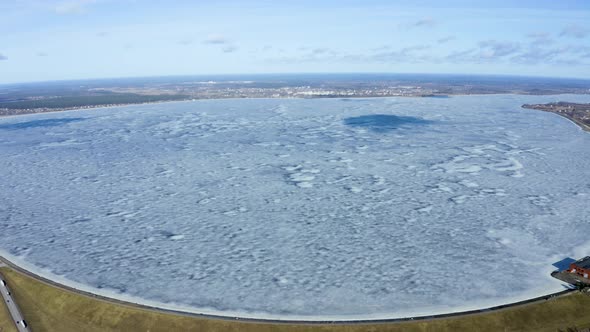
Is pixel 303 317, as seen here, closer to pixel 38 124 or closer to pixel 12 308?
pixel 12 308

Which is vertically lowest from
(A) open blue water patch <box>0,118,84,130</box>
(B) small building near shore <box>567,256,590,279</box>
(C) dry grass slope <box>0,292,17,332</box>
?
(C) dry grass slope <box>0,292,17,332</box>

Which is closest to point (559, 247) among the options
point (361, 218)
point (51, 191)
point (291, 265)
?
point (361, 218)

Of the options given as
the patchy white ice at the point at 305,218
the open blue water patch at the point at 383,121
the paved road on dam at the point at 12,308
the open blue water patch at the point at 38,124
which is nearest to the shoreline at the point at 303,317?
the patchy white ice at the point at 305,218

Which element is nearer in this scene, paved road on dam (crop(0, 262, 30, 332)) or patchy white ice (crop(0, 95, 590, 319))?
paved road on dam (crop(0, 262, 30, 332))

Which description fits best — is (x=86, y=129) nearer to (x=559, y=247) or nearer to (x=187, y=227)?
(x=187, y=227)

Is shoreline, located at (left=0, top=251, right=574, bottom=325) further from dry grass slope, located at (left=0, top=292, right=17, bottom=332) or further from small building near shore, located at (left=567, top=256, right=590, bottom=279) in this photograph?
dry grass slope, located at (left=0, top=292, right=17, bottom=332)

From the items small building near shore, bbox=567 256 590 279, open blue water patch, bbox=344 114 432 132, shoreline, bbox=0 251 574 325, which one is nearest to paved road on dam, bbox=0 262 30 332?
shoreline, bbox=0 251 574 325
